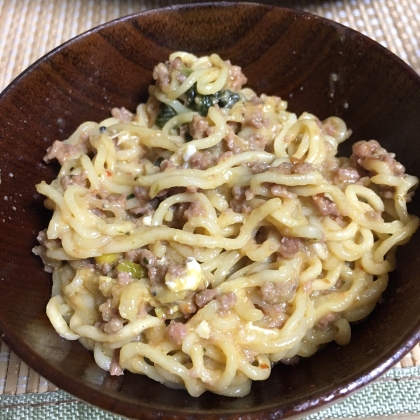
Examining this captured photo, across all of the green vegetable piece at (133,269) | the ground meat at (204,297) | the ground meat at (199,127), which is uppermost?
the ground meat at (199,127)

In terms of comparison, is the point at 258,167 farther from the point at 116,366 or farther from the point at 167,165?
the point at 116,366

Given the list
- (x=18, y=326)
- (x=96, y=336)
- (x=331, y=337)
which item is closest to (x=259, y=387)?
(x=331, y=337)

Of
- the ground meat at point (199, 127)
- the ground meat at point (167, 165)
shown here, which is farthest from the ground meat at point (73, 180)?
the ground meat at point (199, 127)

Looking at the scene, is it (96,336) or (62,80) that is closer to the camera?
(96,336)

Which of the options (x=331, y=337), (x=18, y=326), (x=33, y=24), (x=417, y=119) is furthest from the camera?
(x=33, y=24)

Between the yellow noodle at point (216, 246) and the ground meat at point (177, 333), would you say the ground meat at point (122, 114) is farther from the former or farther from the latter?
the ground meat at point (177, 333)

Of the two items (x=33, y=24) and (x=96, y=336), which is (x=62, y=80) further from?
(x=33, y=24)

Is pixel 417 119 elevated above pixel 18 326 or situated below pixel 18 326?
above
